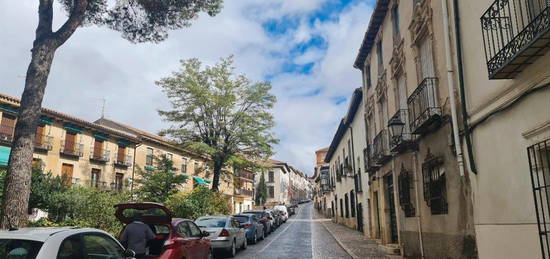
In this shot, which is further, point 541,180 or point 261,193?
point 261,193

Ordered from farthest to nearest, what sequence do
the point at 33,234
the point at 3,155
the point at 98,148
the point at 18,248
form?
the point at 98,148
the point at 3,155
the point at 33,234
the point at 18,248

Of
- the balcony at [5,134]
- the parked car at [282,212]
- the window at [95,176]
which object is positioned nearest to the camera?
the balcony at [5,134]

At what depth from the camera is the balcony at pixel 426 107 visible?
8.43 meters

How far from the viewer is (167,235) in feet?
26.3

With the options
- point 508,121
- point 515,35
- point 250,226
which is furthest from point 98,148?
point 515,35

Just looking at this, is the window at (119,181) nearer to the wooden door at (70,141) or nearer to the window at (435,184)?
the wooden door at (70,141)

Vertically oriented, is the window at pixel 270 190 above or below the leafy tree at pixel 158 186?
above

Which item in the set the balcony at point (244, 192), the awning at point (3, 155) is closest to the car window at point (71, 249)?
the awning at point (3, 155)

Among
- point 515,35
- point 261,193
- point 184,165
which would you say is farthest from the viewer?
point 261,193

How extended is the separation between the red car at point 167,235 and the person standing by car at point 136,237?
355mm

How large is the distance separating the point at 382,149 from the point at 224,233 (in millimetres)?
6192

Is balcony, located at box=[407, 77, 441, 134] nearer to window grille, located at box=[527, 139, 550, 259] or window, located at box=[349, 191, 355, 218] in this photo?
window grille, located at box=[527, 139, 550, 259]

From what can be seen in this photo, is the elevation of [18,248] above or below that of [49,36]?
below

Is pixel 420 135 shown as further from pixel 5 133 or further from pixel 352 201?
pixel 5 133
